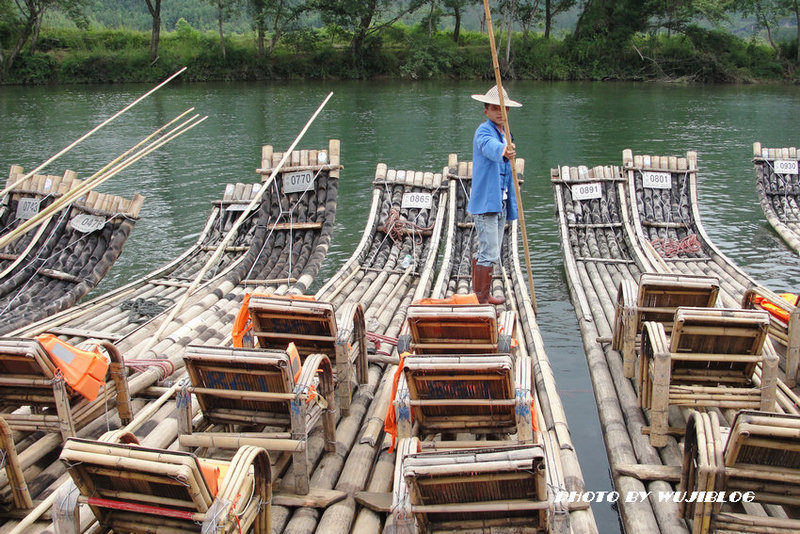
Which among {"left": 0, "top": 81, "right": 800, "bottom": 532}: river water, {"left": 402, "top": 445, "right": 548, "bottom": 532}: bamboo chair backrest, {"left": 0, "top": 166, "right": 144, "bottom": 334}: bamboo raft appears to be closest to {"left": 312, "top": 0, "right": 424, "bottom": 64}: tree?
{"left": 0, "top": 81, "right": 800, "bottom": 532}: river water

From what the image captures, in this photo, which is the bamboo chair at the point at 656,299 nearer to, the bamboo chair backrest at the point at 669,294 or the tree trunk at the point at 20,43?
the bamboo chair backrest at the point at 669,294

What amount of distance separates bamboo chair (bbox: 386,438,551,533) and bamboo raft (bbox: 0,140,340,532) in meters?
2.32

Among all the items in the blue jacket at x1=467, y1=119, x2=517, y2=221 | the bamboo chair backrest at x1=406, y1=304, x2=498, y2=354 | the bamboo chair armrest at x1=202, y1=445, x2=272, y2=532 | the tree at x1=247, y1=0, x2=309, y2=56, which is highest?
the tree at x1=247, y1=0, x2=309, y2=56

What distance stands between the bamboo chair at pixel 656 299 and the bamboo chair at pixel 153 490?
11.4 feet

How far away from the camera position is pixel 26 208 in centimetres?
911

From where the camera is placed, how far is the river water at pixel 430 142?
10.7 m

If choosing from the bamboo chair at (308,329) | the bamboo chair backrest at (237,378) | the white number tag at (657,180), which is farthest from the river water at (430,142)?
the bamboo chair backrest at (237,378)

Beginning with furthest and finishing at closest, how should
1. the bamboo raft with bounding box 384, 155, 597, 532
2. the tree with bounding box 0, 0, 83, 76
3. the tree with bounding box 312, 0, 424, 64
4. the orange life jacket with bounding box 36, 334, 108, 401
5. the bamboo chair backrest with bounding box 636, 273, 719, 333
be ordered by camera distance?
the tree with bounding box 312, 0, 424, 64 < the tree with bounding box 0, 0, 83, 76 < the bamboo chair backrest with bounding box 636, 273, 719, 333 < the orange life jacket with bounding box 36, 334, 108, 401 < the bamboo raft with bounding box 384, 155, 597, 532

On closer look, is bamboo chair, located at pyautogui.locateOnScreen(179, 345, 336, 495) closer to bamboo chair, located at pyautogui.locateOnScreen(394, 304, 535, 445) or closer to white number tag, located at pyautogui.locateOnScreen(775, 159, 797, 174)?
bamboo chair, located at pyautogui.locateOnScreen(394, 304, 535, 445)

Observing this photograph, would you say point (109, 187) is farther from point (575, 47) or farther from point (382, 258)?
point (575, 47)

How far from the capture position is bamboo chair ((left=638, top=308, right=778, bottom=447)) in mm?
4551

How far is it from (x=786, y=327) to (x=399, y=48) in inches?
1526

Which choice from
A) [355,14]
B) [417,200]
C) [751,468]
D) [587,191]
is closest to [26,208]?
[417,200]

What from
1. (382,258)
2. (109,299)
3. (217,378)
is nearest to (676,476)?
(217,378)
